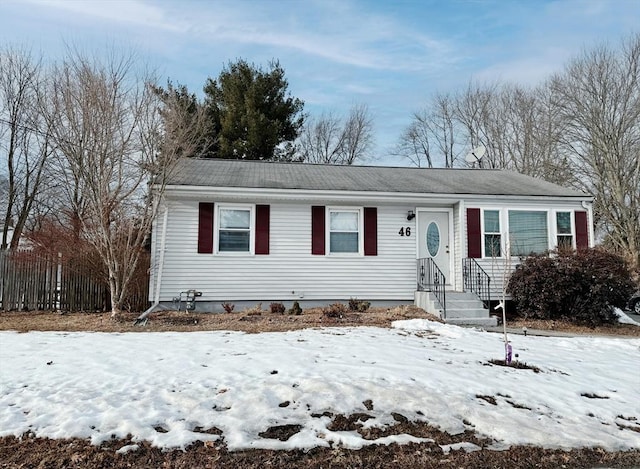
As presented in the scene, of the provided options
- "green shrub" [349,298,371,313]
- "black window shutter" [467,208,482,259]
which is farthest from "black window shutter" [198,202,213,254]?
"black window shutter" [467,208,482,259]

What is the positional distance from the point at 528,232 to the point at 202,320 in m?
8.80

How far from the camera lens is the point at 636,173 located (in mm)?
20844

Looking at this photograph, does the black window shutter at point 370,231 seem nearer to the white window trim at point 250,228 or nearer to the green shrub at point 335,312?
the green shrub at point 335,312

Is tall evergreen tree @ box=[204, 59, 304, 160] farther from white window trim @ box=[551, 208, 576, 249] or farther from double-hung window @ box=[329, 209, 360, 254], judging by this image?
white window trim @ box=[551, 208, 576, 249]

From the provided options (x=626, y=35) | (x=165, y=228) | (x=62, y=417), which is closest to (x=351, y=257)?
(x=165, y=228)

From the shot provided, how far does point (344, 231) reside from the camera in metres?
11.1

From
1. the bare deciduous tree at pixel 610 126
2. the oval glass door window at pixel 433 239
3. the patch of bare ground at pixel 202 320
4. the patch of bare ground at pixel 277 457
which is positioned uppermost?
the bare deciduous tree at pixel 610 126

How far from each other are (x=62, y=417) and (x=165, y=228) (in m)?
7.16

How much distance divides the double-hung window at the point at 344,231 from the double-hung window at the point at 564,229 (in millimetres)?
5541

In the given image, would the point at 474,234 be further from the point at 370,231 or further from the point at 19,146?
the point at 19,146

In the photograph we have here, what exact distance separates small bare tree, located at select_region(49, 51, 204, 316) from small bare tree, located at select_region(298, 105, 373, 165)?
20.2 m

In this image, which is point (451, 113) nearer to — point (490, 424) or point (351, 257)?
point (351, 257)

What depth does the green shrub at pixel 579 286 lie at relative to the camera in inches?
370

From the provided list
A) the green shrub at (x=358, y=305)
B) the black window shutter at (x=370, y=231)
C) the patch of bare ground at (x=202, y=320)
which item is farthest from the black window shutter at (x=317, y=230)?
the patch of bare ground at (x=202, y=320)
